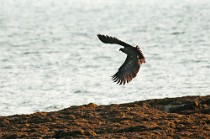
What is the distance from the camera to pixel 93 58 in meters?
35.3

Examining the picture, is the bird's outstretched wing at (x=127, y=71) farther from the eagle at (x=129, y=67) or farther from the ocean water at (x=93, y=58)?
the ocean water at (x=93, y=58)

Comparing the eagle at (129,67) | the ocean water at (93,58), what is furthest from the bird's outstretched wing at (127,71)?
the ocean water at (93,58)

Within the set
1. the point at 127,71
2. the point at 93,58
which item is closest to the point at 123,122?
the point at 127,71

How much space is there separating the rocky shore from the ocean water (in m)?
5.84

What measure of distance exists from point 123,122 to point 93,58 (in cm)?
2154

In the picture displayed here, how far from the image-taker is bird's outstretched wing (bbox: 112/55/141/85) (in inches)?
538

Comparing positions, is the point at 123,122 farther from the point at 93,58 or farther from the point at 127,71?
the point at 93,58

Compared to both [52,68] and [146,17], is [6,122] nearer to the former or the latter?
[52,68]

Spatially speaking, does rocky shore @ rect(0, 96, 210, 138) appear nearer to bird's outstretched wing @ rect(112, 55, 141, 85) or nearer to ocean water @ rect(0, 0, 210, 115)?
bird's outstretched wing @ rect(112, 55, 141, 85)

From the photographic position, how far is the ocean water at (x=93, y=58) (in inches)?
939

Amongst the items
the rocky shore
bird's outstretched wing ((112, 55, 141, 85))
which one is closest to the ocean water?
the rocky shore

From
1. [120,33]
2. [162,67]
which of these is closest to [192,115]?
[162,67]

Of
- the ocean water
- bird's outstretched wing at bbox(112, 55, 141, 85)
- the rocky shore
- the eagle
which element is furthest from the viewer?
the ocean water

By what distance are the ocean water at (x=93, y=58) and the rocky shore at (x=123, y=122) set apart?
19.2ft
